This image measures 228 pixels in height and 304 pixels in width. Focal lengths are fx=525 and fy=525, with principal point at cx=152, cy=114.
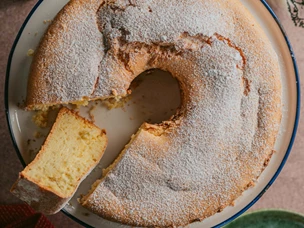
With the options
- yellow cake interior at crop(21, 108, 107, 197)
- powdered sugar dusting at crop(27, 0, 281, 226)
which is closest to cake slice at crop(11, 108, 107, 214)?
yellow cake interior at crop(21, 108, 107, 197)

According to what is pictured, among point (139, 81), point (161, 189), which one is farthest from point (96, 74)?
point (161, 189)

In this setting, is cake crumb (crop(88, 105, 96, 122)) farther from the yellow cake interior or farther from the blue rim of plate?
the blue rim of plate

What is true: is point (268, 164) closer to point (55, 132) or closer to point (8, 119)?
point (55, 132)

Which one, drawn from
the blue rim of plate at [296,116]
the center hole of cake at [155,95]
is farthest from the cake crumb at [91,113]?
the blue rim of plate at [296,116]

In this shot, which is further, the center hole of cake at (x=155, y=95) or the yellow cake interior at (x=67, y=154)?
the center hole of cake at (x=155, y=95)

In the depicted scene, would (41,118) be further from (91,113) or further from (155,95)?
(155,95)

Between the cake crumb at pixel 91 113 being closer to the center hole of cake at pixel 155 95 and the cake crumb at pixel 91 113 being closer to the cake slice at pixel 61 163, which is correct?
the cake slice at pixel 61 163

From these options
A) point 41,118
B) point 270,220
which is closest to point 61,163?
point 41,118
